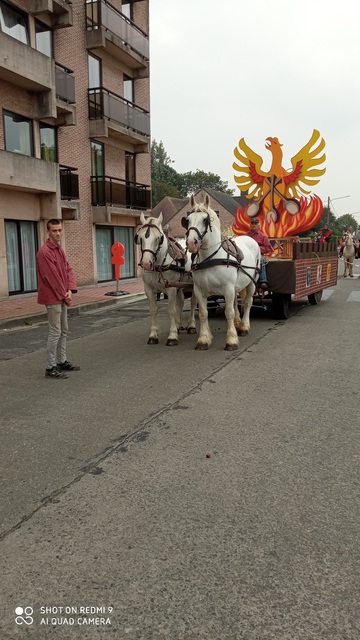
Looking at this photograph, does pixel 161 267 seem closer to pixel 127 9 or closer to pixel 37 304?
pixel 37 304

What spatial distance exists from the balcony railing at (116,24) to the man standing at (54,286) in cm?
1598

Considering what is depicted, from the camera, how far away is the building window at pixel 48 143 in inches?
674

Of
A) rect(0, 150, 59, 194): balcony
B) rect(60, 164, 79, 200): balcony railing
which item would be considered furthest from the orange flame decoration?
rect(60, 164, 79, 200): balcony railing

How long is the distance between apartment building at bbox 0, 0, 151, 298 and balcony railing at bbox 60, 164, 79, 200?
0.04 meters

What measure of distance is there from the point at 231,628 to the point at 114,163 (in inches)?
828

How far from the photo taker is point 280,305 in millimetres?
10383

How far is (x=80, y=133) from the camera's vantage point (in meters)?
18.8

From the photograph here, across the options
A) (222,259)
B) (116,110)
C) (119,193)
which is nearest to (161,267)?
(222,259)

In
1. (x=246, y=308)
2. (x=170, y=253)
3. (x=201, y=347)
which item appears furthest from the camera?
(x=246, y=308)

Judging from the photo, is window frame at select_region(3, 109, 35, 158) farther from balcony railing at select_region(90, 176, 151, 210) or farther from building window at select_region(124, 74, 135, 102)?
building window at select_region(124, 74, 135, 102)

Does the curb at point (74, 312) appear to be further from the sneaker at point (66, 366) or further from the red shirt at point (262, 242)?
the red shirt at point (262, 242)

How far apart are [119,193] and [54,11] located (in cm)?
693

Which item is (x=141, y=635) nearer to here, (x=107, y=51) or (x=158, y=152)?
(x=107, y=51)

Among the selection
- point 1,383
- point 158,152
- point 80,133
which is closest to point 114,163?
point 80,133
